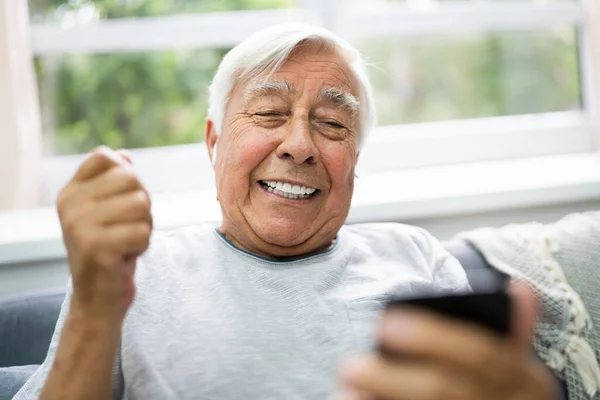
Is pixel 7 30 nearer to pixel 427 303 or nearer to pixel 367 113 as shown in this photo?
pixel 367 113

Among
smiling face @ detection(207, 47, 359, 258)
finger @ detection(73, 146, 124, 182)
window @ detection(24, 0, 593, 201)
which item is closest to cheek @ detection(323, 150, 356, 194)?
smiling face @ detection(207, 47, 359, 258)

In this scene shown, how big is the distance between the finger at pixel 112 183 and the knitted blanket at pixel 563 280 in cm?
104

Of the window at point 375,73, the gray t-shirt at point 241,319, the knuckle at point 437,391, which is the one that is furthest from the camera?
the window at point 375,73

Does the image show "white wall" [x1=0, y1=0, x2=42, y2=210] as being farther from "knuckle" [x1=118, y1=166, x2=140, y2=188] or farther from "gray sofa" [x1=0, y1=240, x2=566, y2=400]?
"knuckle" [x1=118, y1=166, x2=140, y2=188]

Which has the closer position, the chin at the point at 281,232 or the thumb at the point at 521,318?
the thumb at the point at 521,318

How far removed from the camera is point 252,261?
4.33ft

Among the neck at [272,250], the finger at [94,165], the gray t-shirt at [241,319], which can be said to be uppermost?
the finger at [94,165]

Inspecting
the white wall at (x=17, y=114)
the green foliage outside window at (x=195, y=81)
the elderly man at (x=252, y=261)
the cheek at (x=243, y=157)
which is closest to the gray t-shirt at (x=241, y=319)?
the elderly man at (x=252, y=261)

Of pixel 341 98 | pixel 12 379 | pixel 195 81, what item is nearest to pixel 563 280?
pixel 341 98

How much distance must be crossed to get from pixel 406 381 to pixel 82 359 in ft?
1.84

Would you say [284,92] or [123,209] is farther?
[284,92]

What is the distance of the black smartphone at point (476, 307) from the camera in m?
0.60

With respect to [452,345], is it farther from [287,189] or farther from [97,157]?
[287,189]

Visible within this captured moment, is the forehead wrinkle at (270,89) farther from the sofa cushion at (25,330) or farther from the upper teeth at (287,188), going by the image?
the sofa cushion at (25,330)
